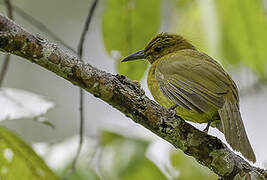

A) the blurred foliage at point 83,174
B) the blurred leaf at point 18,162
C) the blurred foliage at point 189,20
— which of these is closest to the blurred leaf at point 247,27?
the blurred foliage at point 189,20

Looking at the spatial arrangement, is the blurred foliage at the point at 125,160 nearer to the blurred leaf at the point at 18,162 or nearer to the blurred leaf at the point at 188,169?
the blurred leaf at the point at 188,169

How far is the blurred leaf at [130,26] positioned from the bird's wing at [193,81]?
195 mm

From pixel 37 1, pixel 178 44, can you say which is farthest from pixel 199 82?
pixel 37 1

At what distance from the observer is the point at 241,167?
252 centimetres

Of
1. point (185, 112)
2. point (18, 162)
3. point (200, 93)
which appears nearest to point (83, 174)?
point (18, 162)

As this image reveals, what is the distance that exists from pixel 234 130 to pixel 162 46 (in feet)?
4.09

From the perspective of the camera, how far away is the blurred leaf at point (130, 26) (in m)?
2.94

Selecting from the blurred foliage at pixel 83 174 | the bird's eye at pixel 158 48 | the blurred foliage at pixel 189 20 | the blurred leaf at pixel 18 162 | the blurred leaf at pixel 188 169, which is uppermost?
the blurred foliage at pixel 189 20

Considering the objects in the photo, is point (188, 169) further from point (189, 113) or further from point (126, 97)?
point (126, 97)

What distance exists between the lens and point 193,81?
9.60 ft

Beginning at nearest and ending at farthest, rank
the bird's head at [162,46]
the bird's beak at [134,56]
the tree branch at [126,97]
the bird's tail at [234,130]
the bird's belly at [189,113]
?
1. the tree branch at [126,97]
2. the bird's tail at [234,130]
3. the bird's belly at [189,113]
4. the bird's beak at [134,56]
5. the bird's head at [162,46]

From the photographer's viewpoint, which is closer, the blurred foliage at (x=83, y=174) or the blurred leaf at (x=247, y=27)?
the blurred foliage at (x=83, y=174)

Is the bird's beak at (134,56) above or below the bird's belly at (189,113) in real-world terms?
above

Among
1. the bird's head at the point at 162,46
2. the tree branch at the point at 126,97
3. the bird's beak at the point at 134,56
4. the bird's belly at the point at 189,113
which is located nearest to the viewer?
the tree branch at the point at 126,97
